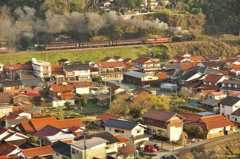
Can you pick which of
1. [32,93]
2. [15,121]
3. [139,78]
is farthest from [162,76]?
[15,121]

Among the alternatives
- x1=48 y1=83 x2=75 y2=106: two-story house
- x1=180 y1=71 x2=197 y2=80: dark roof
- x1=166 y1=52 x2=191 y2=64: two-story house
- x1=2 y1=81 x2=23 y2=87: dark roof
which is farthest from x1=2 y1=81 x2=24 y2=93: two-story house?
x1=166 y1=52 x2=191 y2=64: two-story house

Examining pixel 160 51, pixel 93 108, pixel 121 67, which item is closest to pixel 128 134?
pixel 93 108

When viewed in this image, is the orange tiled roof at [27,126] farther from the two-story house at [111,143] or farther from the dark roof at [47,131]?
the two-story house at [111,143]

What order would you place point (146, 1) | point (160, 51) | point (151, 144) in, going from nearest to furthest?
point (151, 144) < point (160, 51) < point (146, 1)

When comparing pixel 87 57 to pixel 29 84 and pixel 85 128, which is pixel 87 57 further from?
pixel 85 128

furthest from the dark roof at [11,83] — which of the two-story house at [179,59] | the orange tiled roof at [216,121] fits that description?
the two-story house at [179,59]
